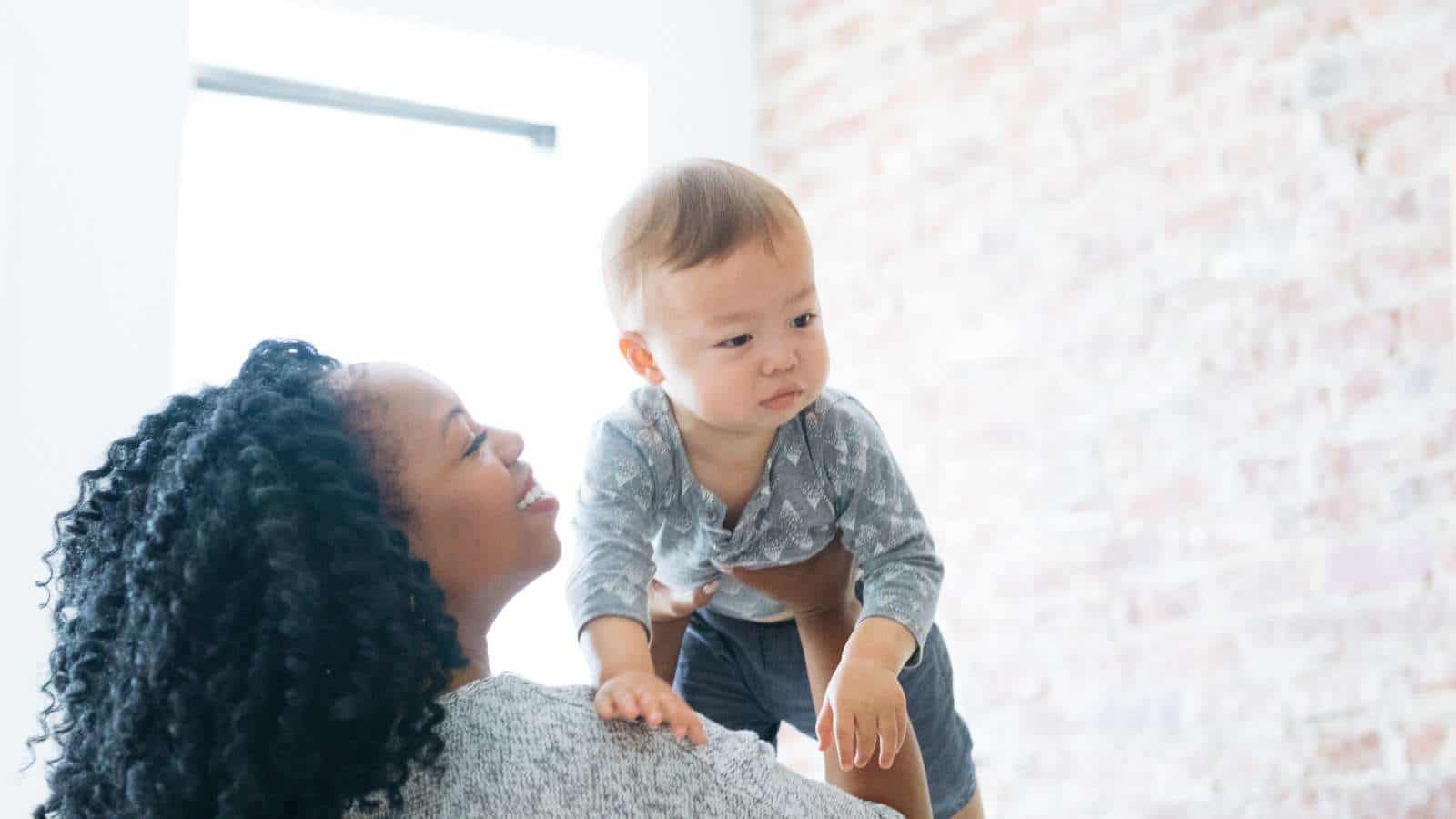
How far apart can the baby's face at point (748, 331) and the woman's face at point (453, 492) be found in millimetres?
314

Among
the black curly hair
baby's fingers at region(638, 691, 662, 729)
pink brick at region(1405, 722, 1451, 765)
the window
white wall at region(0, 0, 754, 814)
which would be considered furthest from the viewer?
the window

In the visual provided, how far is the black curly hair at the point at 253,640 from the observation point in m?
1.05

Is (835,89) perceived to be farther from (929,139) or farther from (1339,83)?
(1339,83)

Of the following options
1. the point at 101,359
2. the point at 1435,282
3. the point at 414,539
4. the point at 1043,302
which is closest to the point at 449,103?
the point at 101,359

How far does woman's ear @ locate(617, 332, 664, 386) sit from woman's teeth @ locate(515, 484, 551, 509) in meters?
0.33

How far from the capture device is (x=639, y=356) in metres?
1.61

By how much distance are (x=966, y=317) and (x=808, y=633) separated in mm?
1619

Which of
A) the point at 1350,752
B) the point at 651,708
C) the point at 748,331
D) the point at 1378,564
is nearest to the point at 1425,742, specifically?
the point at 1350,752

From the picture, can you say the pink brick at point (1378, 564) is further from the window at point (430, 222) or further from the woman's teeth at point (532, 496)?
the window at point (430, 222)

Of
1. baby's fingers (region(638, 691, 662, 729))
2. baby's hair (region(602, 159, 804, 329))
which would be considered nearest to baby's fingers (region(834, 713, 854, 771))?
baby's fingers (region(638, 691, 662, 729))

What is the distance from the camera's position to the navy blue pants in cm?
178

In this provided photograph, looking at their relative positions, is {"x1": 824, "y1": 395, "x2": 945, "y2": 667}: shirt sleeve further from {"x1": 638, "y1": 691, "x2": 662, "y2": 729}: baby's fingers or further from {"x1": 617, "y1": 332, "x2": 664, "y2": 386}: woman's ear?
{"x1": 638, "y1": 691, "x2": 662, "y2": 729}: baby's fingers

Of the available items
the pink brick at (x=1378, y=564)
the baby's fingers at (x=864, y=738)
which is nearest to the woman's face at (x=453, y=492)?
the baby's fingers at (x=864, y=738)

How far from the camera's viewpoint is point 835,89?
11.6 feet
